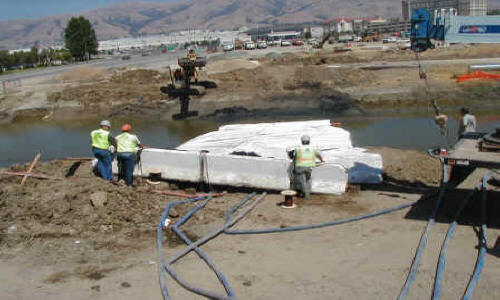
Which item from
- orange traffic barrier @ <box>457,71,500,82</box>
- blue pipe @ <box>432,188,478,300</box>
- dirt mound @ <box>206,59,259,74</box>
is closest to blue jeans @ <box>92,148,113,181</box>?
blue pipe @ <box>432,188,478,300</box>

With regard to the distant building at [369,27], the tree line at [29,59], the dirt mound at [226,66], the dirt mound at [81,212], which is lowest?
the dirt mound at [81,212]

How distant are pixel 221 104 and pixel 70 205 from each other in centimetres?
2113

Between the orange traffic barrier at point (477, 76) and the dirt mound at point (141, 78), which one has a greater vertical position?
the dirt mound at point (141, 78)

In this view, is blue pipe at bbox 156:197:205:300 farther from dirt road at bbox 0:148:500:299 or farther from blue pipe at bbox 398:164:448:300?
blue pipe at bbox 398:164:448:300

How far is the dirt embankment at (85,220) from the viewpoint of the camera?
8.72 m

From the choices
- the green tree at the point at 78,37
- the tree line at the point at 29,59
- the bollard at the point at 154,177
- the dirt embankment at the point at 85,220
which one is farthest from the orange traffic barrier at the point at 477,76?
the green tree at the point at 78,37

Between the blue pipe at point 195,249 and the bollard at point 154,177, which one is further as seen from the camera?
the bollard at point 154,177

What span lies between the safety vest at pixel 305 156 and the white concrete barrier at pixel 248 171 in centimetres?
52

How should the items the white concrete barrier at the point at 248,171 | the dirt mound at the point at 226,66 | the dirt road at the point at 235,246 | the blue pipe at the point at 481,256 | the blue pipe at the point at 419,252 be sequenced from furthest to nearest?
the dirt mound at the point at 226,66
the white concrete barrier at the point at 248,171
the dirt road at the point at 235,246
the blue pipe at the point at 419,252
the blue pipe at the point at 481,256

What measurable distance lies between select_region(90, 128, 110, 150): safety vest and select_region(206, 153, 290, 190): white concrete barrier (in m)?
2.34

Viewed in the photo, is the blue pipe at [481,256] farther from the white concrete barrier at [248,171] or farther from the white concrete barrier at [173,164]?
the white concrete barrier at [173,164]

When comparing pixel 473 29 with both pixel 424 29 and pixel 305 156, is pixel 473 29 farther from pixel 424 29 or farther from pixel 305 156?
pixel 305 156

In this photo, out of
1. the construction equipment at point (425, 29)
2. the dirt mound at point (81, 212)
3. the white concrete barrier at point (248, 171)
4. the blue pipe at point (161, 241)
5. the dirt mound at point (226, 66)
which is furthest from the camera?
the dirt mound at point (226, 66)

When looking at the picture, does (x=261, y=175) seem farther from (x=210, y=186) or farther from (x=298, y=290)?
(x=298, y=290)
